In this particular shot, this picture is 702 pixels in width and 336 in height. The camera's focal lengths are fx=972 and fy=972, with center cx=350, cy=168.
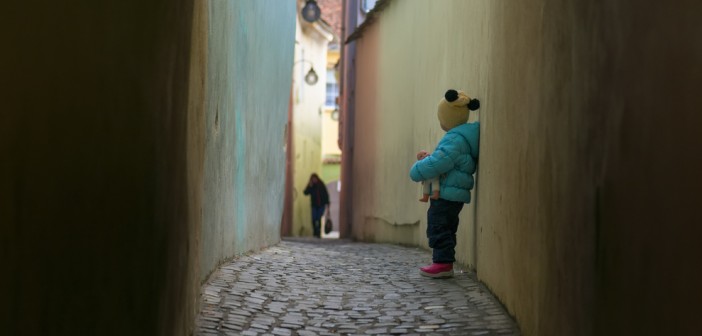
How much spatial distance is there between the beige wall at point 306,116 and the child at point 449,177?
1625cm

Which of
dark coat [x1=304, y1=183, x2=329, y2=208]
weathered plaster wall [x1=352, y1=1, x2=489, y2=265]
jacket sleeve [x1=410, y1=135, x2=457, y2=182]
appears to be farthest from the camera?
dark coat [x1=304, y1=183, x2=329, y2=208]

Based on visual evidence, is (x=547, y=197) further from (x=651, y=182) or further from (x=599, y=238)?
(x=651, y=182)

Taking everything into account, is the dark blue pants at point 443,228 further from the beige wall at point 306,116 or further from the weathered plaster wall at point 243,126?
the beige wall at point 306,116

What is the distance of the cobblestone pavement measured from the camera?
16.6ft

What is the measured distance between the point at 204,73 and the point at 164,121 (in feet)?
5.26

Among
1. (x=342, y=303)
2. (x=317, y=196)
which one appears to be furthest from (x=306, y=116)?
(x=342, y=303)

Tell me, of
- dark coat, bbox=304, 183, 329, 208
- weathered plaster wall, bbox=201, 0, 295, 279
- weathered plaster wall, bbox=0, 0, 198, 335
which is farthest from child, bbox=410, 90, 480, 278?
dark coat, bbox=304, 183, 329, 208

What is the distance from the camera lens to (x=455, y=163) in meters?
6.64

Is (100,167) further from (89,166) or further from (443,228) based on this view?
(443,228)

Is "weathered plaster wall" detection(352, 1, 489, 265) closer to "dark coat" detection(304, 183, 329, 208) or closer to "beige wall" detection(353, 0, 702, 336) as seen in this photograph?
"beige wall" detection(353, 0, 702, 336)

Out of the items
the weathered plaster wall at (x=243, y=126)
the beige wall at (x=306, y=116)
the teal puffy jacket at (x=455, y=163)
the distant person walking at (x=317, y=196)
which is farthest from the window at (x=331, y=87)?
the teal puffy jacket at (x=455, y=163)

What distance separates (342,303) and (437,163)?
1224 mm

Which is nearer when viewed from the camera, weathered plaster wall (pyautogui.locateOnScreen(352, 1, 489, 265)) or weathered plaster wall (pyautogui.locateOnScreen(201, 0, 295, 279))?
weathered plaster wall (pyautogui.locateOnScreen(201, 0, 295, 279))

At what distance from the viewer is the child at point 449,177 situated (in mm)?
6547
